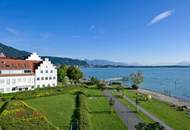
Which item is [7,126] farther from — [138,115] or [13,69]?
[13,69]

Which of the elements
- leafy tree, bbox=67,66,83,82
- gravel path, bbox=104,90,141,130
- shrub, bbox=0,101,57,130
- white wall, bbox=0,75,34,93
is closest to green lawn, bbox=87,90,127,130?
gravel path, bbox=104,90,141,130

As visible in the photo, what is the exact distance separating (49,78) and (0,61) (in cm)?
1676

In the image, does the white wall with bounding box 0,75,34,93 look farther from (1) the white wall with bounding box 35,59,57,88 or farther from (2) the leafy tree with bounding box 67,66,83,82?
(2) the leafy tree with bounding box 67,66,83,82

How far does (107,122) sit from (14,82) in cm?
3853

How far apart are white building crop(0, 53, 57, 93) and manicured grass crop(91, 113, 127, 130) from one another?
32.4 metres

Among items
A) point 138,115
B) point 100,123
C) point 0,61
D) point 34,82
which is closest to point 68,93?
point 34,82

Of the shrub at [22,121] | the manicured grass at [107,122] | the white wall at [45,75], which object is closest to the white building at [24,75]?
the white wall at [45,75]

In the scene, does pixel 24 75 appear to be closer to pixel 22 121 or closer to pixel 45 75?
pixel 45 75

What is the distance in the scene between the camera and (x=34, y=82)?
7525cm

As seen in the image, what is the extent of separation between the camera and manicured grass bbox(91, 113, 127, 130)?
112ft

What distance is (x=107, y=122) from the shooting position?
3706cm

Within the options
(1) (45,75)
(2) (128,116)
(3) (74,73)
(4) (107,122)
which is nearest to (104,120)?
(4) (107,122)

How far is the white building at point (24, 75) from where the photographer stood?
6706cm

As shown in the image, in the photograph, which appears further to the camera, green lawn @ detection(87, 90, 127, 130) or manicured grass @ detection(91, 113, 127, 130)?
green lawn @ detection(87, 90, 127, 130)
